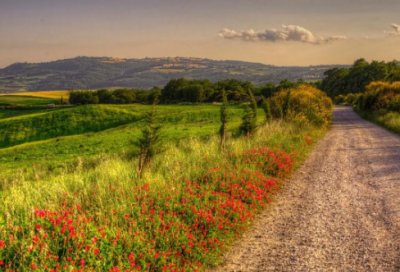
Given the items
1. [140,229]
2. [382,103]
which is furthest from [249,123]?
[382,103]

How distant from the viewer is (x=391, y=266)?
525 centimetres

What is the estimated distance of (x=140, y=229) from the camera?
5719 millimetres

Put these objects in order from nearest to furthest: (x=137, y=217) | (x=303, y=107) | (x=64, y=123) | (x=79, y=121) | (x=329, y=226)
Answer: (x=137, y=217) → (x=329, y=226) → (x=303, y=107) → (x=64, y=123) → (x=79, y=121)

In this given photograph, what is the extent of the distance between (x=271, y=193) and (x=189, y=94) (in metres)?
90.2

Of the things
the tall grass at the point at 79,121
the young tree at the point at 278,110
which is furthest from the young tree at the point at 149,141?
the tall grass at the point at 79,121

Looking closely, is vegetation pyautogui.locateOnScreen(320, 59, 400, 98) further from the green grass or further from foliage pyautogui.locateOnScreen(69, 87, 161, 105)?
the green grass

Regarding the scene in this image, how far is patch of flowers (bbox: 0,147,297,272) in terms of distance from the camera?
14.8 feet

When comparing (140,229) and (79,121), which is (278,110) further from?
(79,121)

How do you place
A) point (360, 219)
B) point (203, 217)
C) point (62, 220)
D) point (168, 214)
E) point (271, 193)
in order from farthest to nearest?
1. point (271, 193)
2. point (360, 219)
3. point (203, 217)
4. point (168, 214)
5. point (62, 220)

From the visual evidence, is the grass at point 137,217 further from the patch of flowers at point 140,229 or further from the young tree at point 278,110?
the young tree at point 278,110

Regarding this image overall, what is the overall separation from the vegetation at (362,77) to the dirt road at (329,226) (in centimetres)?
8217

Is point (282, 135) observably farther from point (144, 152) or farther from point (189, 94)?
point (189, 94)

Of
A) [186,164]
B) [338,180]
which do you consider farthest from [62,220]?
[338,180]

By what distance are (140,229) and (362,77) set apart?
10712 centimetres
